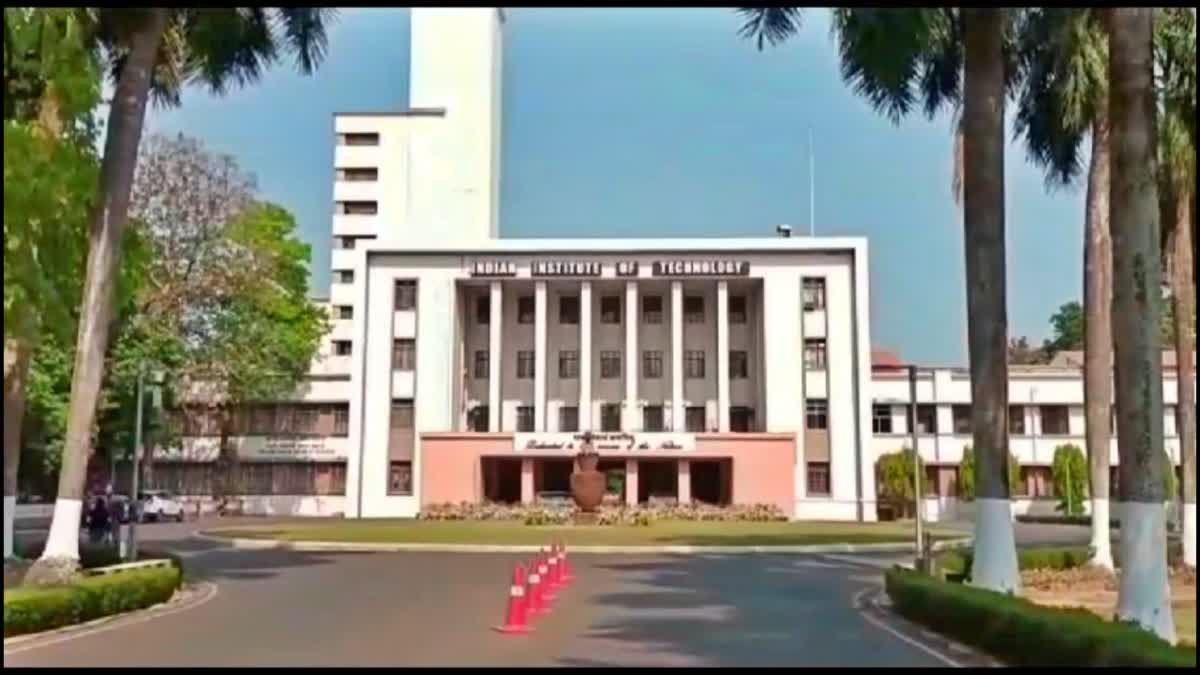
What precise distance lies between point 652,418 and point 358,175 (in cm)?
2875

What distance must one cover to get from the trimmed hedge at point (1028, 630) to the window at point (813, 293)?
4379 centimetres

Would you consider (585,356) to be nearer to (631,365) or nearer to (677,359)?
(631,365)

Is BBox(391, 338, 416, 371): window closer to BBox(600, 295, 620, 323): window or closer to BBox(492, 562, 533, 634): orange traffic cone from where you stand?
BBox(600, 295, 620, 323): window

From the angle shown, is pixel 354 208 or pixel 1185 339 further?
pixel 354 208

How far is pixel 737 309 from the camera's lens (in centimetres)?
6525

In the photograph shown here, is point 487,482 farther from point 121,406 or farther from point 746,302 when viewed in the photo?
point 121,406

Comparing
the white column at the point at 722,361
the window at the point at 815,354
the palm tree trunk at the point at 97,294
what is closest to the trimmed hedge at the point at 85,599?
the palm tree trunk at the point at 97,294

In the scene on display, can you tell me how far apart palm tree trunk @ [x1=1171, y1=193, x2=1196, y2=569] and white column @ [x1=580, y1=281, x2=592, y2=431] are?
125 ft

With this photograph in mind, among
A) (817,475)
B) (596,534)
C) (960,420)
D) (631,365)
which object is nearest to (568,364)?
(631,365)

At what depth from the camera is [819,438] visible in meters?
59.4

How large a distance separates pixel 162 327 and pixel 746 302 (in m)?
30.2

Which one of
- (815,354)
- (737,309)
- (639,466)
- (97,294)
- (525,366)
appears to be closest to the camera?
(97,294)

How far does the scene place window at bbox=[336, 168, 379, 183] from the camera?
8175 centimetres

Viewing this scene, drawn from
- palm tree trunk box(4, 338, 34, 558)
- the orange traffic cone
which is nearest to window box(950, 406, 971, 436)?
the orange traffic cone
